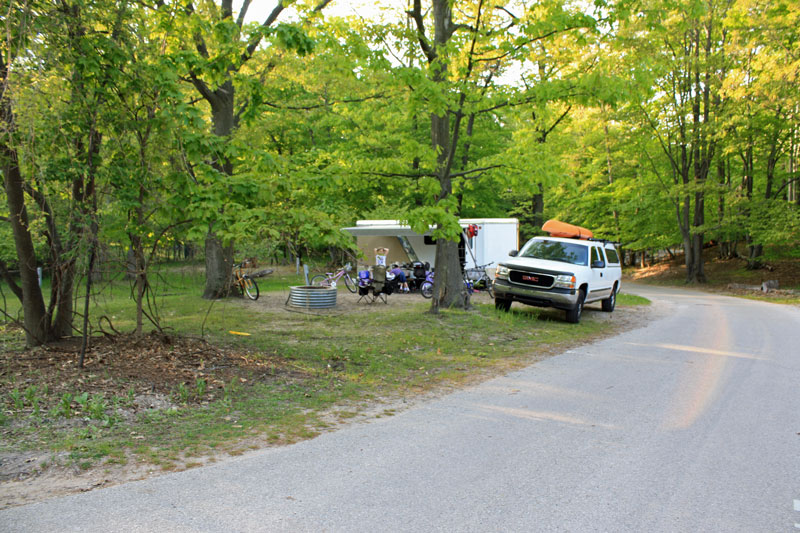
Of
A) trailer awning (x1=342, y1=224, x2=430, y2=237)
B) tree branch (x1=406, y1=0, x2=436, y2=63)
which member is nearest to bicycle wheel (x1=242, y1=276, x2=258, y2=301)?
trailer awning (x1=342, y1=224, x2=430, y2=237)

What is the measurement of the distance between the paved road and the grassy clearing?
23.1 inches

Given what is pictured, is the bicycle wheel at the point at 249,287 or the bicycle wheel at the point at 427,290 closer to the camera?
the bicycle wheel at the point at 249,287

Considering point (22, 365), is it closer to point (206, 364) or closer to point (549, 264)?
point (206, 364)

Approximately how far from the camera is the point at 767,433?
5.04m

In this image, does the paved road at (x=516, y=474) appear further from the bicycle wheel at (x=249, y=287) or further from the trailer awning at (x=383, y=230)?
the trailer awning at (x=383, y=230)

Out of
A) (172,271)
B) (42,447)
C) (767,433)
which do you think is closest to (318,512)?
(42,447)

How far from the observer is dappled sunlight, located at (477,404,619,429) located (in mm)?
5312

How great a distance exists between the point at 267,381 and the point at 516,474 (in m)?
3.65

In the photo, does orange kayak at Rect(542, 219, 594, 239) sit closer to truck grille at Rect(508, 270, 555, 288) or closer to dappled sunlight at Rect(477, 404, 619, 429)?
truck grille at Rect(508, 270, 555, 288)

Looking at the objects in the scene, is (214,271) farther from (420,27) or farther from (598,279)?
(598,279)

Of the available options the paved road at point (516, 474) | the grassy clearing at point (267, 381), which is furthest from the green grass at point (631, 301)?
the paved road at point (516, 474)

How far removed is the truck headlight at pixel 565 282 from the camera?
1240 centimetres

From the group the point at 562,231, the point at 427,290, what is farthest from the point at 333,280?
→ the point at 562,231

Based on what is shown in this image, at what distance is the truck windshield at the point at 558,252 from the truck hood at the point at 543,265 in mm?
332
